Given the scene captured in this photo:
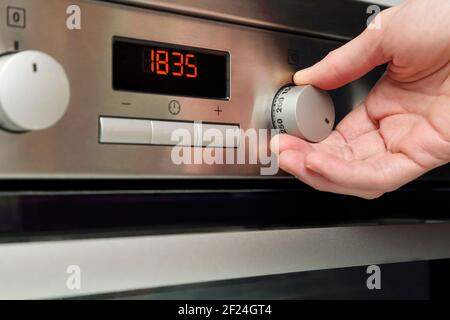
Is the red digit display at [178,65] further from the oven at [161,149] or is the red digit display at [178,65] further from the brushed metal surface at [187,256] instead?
the brushed metal surface at [187,256]

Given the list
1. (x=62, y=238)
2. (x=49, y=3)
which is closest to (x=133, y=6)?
(x=49, y=3)

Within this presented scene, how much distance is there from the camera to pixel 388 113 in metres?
0.51

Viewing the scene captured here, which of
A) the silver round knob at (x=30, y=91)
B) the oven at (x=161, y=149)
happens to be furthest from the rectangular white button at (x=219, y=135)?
the silver round knob at (x=30, y=91)

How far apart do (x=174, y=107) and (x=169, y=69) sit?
0.09 ft

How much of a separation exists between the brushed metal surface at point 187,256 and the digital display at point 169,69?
0.10 metres

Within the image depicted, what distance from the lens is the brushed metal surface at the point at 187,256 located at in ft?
1.06

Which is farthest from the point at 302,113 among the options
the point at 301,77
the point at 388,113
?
the point at 388,113

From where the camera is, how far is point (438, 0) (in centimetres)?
45

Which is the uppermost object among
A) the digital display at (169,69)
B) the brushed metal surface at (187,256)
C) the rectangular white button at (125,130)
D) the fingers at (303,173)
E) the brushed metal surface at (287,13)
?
the brushed metal surface at (287,13)

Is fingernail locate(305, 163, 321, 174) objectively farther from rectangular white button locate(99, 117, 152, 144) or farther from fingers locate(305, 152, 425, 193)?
rectangular white button locate(99, 117, 152, 144)

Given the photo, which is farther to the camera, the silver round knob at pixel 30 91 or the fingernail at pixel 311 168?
the fingernail at pixel 311 168
